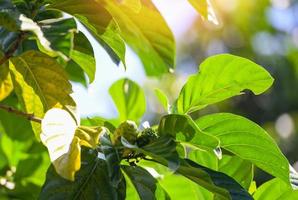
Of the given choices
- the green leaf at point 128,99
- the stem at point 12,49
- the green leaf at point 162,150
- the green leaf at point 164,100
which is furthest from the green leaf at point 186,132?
the green leaf at point 128,99

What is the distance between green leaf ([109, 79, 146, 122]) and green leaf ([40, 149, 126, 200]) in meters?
0.42

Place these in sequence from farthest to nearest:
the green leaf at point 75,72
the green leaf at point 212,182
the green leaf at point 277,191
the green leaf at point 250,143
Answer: the green leaf at point 75,72
the green leaf at point 277,191
the green leaf at point 250,143
the green leaf at point 212,182

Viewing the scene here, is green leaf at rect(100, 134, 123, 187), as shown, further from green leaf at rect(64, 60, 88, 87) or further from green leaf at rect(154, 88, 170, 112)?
green leaf at rect(64, 60, 88, 87)

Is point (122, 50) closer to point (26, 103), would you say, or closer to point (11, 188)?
point (26, 103)

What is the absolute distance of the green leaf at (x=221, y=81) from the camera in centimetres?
106

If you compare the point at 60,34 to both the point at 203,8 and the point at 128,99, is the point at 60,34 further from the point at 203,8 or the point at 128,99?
the point at 128,99

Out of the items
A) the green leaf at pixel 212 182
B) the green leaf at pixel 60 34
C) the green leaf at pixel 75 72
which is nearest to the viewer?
the green leaf at pixel 60 34

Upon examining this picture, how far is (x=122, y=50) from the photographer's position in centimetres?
101

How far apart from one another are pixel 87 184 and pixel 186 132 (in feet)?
0.54

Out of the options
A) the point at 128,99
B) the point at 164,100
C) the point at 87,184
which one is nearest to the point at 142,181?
the point at 87,184

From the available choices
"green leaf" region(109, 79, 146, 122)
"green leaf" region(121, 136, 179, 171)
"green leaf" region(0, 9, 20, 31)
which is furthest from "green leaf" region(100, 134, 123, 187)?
"green leaf" region(109, 79, 146, 122)

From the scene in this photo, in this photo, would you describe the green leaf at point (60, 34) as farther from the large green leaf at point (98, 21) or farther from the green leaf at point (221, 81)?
the green leaf at point (221, 81)

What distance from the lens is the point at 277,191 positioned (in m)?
1.14

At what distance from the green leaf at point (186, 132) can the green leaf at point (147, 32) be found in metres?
0.19
